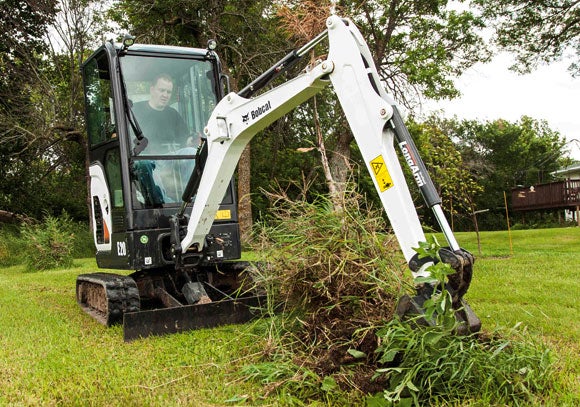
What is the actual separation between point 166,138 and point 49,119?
42.4ft

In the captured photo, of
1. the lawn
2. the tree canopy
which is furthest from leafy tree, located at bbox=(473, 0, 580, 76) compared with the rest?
the lawn

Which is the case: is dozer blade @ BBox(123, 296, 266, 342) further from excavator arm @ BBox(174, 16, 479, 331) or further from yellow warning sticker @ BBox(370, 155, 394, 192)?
yellow warning sticker @ BBox(370, 155, 394, 192)

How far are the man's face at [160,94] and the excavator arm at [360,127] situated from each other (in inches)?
40.8

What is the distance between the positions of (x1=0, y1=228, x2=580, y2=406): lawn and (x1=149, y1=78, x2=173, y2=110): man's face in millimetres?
2179

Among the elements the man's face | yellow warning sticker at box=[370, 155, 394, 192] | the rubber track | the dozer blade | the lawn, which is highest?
the man's face

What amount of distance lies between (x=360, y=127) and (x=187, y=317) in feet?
8.04

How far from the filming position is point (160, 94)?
5887mm

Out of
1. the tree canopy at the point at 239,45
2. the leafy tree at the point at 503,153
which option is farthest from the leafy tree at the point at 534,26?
the leafy tree at the point at 503,153

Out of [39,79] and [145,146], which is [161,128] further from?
[39,79]

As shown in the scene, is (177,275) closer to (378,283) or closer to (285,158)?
(378,283)

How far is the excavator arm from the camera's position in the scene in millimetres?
3443

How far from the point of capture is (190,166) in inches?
230

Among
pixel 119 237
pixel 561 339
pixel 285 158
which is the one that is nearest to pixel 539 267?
pixel 561 339

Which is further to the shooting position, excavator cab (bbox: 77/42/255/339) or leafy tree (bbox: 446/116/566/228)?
leafy tree (bbox: 446/116/566/228)
